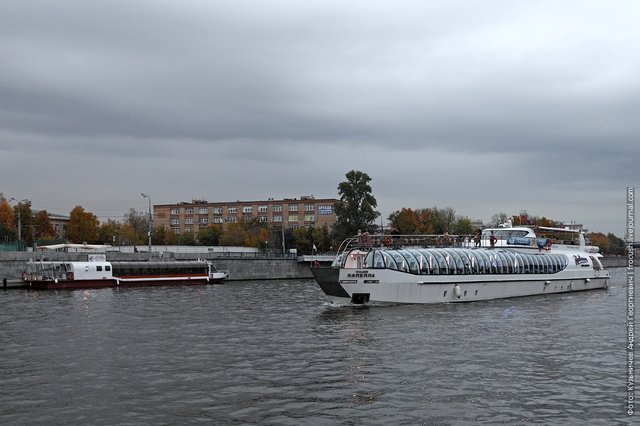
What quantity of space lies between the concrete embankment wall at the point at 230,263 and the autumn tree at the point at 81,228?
47280 millimetres

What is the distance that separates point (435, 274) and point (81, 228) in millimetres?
120575

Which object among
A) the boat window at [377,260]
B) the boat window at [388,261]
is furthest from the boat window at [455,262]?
the boat window at [377,260]

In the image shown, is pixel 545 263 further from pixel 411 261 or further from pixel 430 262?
pixel 411 261

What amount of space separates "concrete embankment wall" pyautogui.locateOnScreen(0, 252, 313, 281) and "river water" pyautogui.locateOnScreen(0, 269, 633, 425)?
50.0 m

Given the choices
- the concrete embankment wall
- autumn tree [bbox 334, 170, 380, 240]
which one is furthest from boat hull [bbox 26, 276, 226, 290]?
autumn tree [bbox 334, 170, 380, 240]

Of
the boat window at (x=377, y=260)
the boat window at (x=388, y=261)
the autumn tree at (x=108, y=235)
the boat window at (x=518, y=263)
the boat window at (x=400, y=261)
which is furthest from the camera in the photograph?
the autumn tree at (x=108, y=235)

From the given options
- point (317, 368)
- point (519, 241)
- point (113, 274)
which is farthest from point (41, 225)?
point (317, 368)

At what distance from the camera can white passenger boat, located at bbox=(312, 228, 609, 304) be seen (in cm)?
4725

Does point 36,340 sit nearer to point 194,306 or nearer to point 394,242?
point 194,306

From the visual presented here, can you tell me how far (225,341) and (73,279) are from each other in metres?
58.2

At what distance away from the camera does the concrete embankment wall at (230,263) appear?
90125 mm

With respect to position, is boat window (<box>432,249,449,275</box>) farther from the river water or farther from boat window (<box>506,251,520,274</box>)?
boat window (<box>506,251,520,274</box>)

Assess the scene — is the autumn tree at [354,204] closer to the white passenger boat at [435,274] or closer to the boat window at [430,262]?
the white passenger boat at [435,274]

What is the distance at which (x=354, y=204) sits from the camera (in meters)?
132
